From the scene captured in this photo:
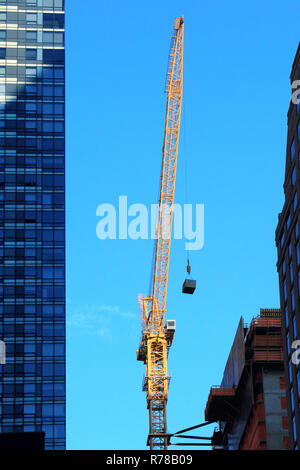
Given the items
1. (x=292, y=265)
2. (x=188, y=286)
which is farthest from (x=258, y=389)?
(x=292, y=265)

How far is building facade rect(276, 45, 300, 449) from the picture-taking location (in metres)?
90.6

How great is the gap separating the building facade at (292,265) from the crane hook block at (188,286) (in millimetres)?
42331

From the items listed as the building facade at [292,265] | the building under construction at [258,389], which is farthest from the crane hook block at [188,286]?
the building facade at [292,265]

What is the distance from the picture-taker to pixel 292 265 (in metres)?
94.6

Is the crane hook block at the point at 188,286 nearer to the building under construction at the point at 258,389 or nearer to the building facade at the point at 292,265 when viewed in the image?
the building under construction at the point at 258,389

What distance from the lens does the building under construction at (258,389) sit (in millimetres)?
134125

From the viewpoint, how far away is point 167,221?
193 m

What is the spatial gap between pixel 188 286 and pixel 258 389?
50.4 feet

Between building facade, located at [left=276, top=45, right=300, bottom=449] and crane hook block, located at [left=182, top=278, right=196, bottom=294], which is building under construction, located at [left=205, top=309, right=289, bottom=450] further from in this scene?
building facade, located at [left=276, top=45, right=300, bottom=449]

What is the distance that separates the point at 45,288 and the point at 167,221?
2426cm

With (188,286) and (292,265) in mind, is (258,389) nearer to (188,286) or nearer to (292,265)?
(188,286)
